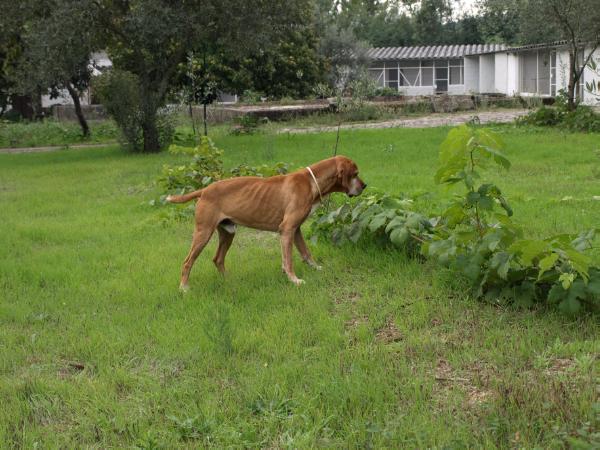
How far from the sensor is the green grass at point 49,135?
27.0 metres

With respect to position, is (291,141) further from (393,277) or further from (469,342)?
(469,342)

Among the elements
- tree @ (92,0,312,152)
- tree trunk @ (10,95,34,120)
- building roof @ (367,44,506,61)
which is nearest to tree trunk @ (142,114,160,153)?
tree @ (92,0,312,152)

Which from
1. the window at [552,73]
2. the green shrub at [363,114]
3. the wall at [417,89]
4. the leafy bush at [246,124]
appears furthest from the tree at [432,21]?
the leafy bush at [246,124]

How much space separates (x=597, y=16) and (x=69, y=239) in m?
→ 16.8

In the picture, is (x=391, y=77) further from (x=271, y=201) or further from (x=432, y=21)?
(x=271, y=201)

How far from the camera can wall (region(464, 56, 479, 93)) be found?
→ 5569 cm

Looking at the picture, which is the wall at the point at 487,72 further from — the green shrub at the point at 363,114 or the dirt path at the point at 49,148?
the dirt path at the point at 49,148

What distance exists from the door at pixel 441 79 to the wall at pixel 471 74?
2699mm

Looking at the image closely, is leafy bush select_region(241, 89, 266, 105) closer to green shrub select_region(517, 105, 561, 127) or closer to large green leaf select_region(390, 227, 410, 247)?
green shrub select_region(517, 105, 561, 127)

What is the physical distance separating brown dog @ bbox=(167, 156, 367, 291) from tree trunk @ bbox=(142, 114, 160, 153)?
45.9ft

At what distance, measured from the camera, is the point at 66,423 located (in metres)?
4.36

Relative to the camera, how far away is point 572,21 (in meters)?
21.4

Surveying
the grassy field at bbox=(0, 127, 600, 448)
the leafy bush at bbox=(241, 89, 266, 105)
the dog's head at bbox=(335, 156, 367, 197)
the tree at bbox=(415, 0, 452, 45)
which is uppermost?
the tree at bbox=(415, 0, 452, 45)

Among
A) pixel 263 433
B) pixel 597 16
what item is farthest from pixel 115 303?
pixel 597 16
